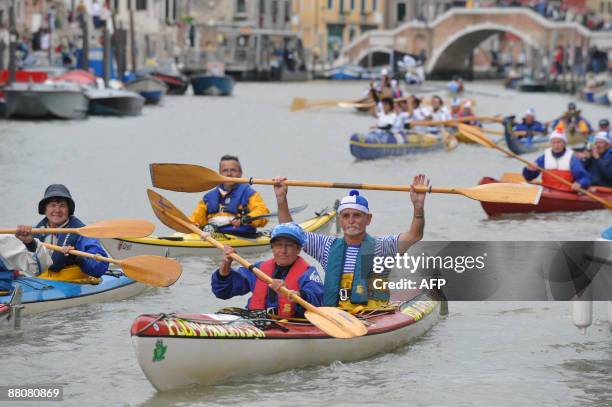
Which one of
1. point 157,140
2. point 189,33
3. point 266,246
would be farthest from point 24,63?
point 189,33

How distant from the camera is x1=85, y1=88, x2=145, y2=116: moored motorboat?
3906 cm

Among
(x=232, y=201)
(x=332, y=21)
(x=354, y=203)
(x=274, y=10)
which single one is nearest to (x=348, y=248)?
(x=354, y=203)

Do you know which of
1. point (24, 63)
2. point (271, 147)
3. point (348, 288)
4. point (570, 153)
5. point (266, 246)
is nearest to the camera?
point (348, 288)

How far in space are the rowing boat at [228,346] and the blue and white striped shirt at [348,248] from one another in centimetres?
44

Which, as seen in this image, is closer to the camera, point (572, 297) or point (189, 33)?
point (572, 297)

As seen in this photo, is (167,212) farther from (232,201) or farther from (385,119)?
(385,119)

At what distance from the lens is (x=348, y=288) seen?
10.1 meters

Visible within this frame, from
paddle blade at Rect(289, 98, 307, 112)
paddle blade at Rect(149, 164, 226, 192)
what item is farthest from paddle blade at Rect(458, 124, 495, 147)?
paddle blade at Rect(289, 98, 307, 112)

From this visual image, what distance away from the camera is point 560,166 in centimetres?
1780

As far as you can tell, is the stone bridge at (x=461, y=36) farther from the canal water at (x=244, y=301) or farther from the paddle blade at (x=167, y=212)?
the paddle blade at (x=167, y=212)

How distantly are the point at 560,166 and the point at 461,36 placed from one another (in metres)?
58.9

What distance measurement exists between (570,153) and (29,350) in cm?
895

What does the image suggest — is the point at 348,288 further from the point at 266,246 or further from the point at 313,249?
the point at 266,246

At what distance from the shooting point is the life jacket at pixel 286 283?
9.57m
